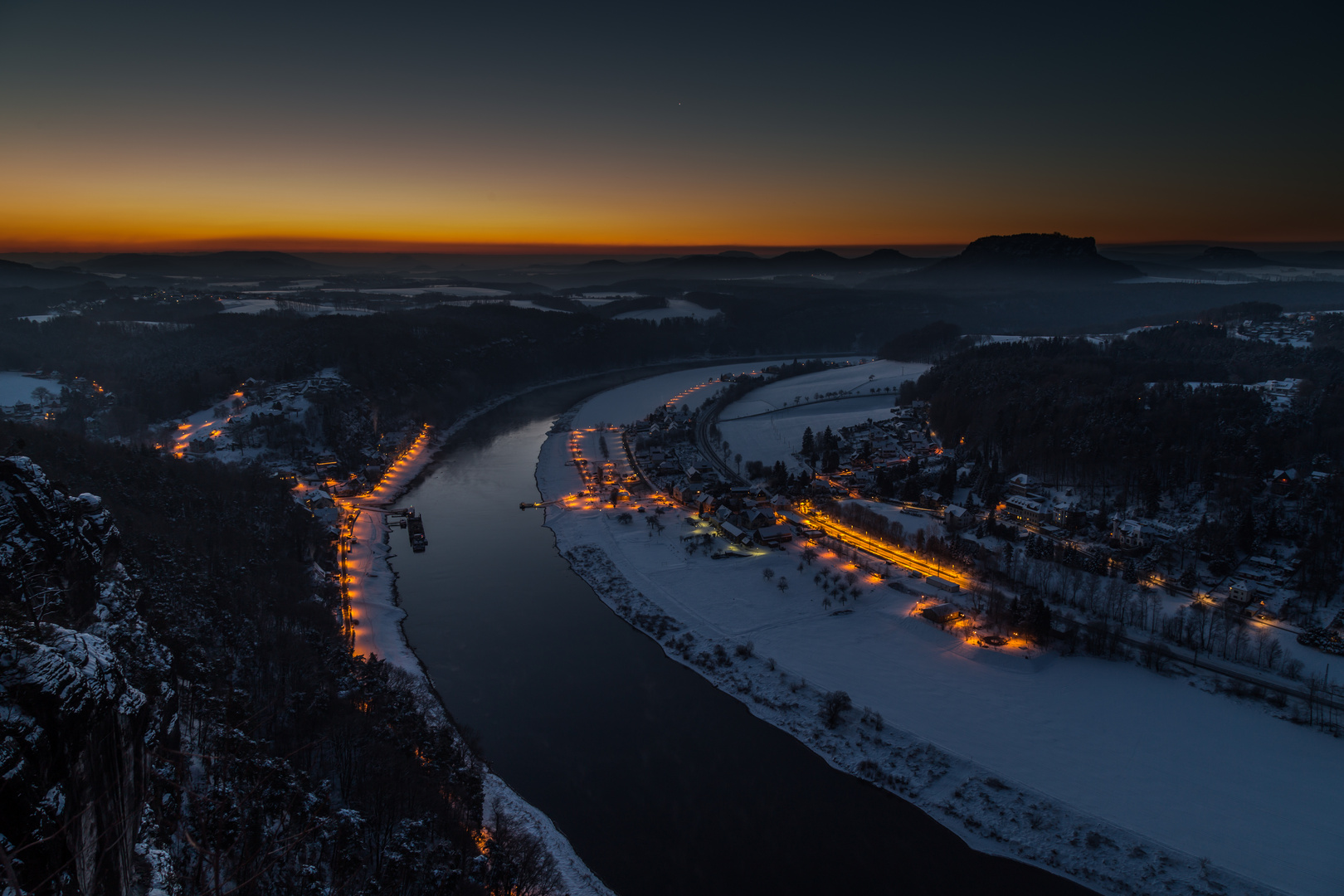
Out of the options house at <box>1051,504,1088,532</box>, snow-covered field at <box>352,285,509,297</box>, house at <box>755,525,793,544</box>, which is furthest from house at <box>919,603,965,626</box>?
snow-covered field at <box>352,285,509,297</box>

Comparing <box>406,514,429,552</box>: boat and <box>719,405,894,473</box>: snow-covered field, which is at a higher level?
<box>719,405,894,473</box>: snow-covered field

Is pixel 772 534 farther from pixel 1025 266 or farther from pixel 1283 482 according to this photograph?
pixel 1025 266

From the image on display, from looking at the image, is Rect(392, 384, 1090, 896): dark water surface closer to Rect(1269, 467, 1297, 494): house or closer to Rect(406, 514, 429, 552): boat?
Rect(406, 514, 429, 552): boat

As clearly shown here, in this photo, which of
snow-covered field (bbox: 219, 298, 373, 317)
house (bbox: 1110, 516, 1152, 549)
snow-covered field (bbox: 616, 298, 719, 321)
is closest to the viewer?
house (bbox: 1110, 516, 1152, 549)

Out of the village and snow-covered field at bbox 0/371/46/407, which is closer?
the village

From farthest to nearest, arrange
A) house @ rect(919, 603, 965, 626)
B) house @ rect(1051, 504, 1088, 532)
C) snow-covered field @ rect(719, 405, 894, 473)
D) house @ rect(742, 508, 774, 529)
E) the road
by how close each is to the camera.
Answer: snow-covered field @ rect(719, 405, 894, 473) < house @ rect(742, 508, 774, 529) < house @ rect(1051, 504, 1088, 532) < the road < house @ rect(919, 603, 965, 626)

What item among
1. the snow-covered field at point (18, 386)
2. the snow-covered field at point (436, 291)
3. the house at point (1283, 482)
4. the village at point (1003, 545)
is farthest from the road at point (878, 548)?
the snow-covered field at point (436, 291)

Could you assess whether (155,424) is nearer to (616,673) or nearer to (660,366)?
(616,673)
